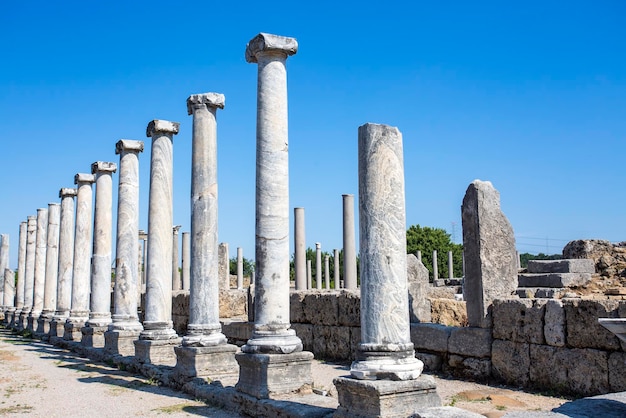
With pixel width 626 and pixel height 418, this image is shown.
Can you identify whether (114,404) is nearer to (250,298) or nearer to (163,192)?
(163,192)

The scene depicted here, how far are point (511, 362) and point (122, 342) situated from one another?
9253mm

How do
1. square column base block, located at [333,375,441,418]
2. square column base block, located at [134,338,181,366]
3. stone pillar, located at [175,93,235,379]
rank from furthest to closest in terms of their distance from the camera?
square column base block, located at [134,338,181,366] < stone pillar, located at [175,93,235,379] < square column base block, located at [333,375,441,418]

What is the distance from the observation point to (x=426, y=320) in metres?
13.5

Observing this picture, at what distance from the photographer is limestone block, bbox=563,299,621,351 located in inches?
356

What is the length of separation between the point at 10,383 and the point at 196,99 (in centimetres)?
663

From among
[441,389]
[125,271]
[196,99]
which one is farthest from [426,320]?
[125,271]

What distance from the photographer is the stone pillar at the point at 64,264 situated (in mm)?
21828

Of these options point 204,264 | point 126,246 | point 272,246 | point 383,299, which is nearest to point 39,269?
point 126,246

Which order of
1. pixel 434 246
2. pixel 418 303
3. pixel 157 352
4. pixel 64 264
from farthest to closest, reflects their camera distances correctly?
pixel 434 246, pixel 64 264, pixel 418 303, pixel 157 352

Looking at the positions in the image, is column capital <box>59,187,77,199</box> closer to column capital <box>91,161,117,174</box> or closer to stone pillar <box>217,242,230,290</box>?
column capital <box>91,161,117,174</box>

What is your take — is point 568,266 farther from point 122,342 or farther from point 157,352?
point 122,342

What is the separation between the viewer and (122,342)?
15.3m

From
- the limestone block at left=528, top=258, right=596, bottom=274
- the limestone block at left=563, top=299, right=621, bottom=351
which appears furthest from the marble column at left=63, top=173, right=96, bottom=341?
the limestone block at left=563, top=299, right=621, bottom=351

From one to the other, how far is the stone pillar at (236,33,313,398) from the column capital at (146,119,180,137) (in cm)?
478
